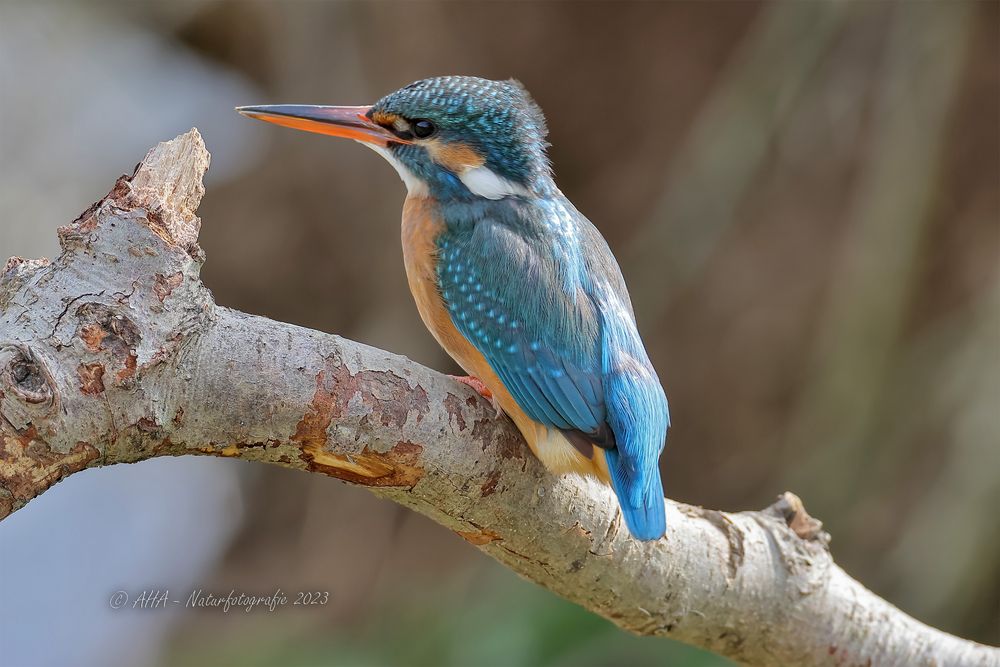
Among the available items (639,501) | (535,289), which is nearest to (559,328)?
(535,289)

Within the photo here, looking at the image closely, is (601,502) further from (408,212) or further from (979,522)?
(979,522)

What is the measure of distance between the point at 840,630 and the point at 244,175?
3489 mm

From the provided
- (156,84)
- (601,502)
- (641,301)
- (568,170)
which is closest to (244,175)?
(156,84)

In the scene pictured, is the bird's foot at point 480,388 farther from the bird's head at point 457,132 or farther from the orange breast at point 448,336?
the bird's head at point 457,132

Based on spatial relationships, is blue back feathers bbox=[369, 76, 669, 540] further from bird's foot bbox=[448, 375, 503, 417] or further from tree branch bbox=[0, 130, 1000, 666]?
tree branch bbox=[0, 130, 1000, 666]

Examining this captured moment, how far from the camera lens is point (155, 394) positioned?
1632 mm

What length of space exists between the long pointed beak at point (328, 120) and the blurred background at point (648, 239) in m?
1.65

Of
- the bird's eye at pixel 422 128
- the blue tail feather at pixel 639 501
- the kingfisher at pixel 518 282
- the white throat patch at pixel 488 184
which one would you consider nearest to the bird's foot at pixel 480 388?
the kingfisher at pixel 518 282

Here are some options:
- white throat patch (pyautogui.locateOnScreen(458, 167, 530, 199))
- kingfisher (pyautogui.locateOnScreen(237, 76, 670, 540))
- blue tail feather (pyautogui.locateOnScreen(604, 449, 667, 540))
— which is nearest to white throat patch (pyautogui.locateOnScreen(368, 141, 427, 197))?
kingfisher (pyautogui.locateOnScreen(237, 76, 670, 540))

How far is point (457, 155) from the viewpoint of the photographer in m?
2.56

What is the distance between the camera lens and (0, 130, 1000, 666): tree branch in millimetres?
1572

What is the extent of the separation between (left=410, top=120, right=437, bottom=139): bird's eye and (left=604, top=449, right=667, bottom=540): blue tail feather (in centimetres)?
99

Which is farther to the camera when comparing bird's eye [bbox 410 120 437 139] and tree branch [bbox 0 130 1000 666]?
bird's eye [bbox 410 120 437 139]

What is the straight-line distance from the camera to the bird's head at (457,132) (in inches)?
99.0
